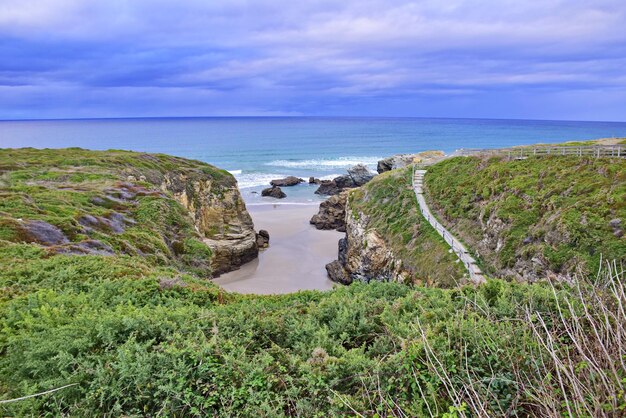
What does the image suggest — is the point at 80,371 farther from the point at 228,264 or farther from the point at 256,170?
the point at 256,170

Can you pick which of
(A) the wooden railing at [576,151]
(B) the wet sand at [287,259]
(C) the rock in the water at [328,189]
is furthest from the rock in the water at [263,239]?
(C) the rock in the water at [328,189]

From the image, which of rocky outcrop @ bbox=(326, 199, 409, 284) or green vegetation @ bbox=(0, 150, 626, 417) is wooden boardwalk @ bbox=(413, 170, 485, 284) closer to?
rocky outcrop @ bbox=(326, 199, 409, 284)

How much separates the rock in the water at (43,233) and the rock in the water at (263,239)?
2550 cm

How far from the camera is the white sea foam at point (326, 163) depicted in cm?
10362

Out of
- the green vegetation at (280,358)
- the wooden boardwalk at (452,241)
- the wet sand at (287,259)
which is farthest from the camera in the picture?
the wet sand at (287,259)

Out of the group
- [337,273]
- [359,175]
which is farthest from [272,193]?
[337,273]

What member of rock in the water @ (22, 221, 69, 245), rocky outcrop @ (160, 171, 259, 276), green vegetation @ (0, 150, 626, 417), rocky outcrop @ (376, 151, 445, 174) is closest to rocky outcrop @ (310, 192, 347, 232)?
rocky outcrop @ (160, 171, 259, 276)

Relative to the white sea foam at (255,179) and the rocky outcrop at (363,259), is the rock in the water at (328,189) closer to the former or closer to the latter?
the white sea foam at (255,179)

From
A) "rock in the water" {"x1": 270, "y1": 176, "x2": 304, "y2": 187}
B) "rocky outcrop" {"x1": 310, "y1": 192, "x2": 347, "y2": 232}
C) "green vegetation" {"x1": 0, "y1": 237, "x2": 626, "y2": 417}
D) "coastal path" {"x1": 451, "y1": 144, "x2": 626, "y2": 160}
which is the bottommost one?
"rocky outcrop" {"x1": 310, "y1": 192, "x2": 347, "y2": 232}

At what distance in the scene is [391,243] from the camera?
2970 centimetres

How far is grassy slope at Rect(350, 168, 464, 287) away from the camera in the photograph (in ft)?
77.9

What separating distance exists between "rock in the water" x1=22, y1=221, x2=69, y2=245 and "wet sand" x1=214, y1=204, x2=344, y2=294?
15055 mm

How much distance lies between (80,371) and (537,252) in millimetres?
20879

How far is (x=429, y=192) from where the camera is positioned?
116 ft
